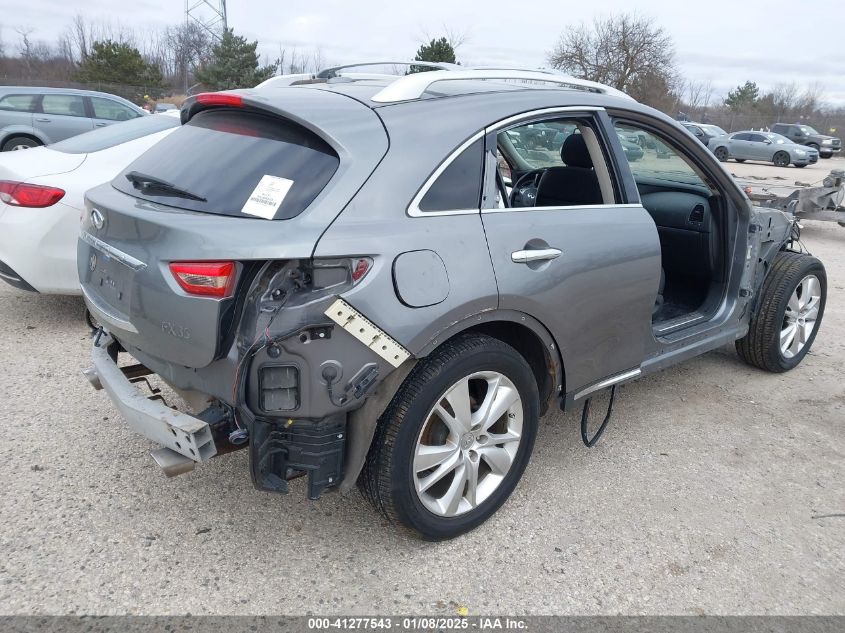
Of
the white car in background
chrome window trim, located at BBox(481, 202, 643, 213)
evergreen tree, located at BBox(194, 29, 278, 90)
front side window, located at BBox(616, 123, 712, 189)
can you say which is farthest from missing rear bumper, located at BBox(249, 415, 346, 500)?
evergreen tree, located at BBox(194, 29, 278, 90)

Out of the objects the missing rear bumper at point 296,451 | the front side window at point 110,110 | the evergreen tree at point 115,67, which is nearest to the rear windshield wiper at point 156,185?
the missing rear bumper at point 296,451

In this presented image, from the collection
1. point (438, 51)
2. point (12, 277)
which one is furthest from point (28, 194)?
point (438, 51)

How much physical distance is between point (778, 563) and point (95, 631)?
8.43 ft

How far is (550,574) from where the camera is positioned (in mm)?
2570

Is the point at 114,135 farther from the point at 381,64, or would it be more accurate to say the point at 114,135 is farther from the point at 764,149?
the point at 764,149

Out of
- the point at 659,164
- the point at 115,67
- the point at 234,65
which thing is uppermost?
the point at 659,164

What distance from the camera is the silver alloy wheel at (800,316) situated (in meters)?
4.49

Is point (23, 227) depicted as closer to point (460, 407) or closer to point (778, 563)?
point (460, 407)

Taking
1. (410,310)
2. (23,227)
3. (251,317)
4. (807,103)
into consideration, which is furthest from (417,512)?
(807,103)

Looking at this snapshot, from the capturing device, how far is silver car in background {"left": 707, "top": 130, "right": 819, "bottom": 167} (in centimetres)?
2798

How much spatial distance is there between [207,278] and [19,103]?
43.3 ft

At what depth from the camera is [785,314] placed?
4457mm

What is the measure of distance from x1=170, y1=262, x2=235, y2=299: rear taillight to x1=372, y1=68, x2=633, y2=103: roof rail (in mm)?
922

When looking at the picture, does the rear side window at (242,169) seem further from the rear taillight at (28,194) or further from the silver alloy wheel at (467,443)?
the rear taillight at (28,194)
